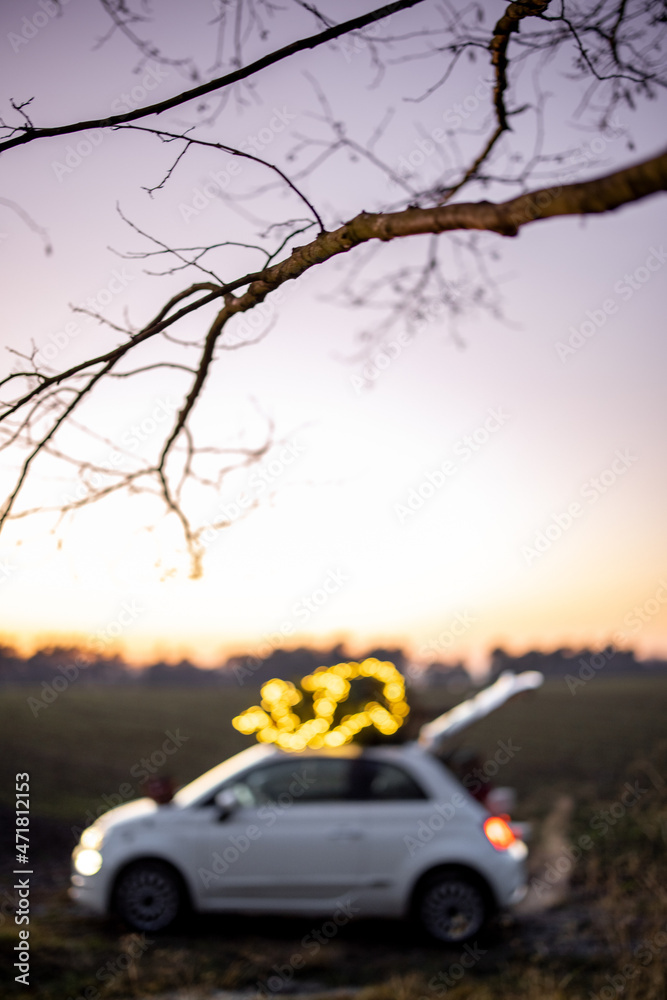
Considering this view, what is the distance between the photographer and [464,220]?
2.51 meters

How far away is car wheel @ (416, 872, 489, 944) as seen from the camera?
21.1 feet

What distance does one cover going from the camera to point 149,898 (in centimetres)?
664

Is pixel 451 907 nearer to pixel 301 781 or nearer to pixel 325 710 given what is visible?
pixel 301 781

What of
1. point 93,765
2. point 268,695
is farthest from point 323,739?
point 93,765

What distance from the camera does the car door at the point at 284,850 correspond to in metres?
6.57

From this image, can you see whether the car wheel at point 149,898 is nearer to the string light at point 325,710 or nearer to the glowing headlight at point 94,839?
the glowing headlight at point 94,839

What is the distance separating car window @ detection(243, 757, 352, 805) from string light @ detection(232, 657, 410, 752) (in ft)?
1.60

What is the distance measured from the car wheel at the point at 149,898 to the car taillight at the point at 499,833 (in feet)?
8.27

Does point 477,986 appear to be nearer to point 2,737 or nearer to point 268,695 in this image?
point 268,695

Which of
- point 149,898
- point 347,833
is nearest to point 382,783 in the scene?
point 347,833
